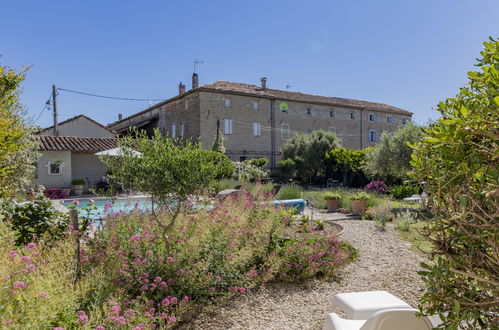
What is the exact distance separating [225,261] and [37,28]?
40.2ft

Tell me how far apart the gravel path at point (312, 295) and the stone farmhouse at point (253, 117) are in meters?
18.1

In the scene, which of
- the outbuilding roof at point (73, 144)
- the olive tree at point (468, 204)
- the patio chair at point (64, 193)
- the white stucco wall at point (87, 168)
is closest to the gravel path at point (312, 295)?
the olive tree at point (468, 204)

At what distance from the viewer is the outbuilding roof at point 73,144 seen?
18234 millimetres

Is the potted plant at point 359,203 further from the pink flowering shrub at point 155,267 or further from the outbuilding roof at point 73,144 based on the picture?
the outbuilding roof at point 73,144

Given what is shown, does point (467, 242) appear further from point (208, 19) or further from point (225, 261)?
point (208, 19)

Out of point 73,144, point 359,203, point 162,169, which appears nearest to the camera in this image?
point 162,169

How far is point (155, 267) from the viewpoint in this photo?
377 cm

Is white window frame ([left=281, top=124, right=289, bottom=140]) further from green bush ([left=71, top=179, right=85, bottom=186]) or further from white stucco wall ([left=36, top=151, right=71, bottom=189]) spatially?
white stucco wall ([left=36, top=151, right=71, bottom=189])

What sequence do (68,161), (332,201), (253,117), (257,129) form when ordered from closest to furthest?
1. (332,201)
2. (68,161)
3. (253,117)
4. (257,129)

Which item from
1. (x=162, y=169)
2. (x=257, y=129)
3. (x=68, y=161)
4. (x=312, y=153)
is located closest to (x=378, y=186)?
(x=312, y=153)

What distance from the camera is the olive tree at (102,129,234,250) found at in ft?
12.8

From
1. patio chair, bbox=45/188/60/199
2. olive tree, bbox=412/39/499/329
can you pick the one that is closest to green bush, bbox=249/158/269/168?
patio chair, bbox=45/188/60/199

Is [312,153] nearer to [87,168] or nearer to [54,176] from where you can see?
[87,168]

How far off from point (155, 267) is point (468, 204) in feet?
11.1
